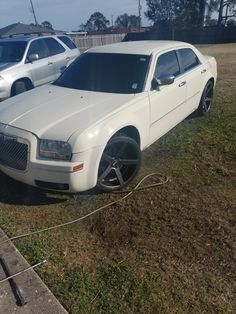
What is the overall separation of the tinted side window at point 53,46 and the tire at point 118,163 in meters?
6.65

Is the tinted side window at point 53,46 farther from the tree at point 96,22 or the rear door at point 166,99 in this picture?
the tree at point 96,22

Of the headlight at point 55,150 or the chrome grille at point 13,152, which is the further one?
the chrome grille at point 13,152

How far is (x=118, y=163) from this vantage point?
14.6 ft

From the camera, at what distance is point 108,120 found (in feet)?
13.6

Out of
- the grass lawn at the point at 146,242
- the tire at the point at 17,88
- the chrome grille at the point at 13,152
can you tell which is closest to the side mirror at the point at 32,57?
the tire at the point at 17,88

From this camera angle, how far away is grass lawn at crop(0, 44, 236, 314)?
2.97 metres

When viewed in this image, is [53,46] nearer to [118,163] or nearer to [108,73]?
[108,73]

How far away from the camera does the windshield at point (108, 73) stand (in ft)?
16.2

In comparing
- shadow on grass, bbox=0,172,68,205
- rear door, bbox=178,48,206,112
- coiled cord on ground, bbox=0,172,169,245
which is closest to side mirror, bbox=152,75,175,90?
rear door, bbox=178,48,206,112

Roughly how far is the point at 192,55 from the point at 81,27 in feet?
312

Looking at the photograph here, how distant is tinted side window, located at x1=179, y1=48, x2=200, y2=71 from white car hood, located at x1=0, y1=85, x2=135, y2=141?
1.78 meters

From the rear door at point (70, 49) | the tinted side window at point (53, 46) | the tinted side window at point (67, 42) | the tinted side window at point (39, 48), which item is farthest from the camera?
the tinted side window at point (67, 42)

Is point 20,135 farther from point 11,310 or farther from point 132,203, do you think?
point 11,310

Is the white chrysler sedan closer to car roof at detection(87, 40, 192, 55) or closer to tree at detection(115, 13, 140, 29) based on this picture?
car roof at detection(87, 40, 192, 55)
